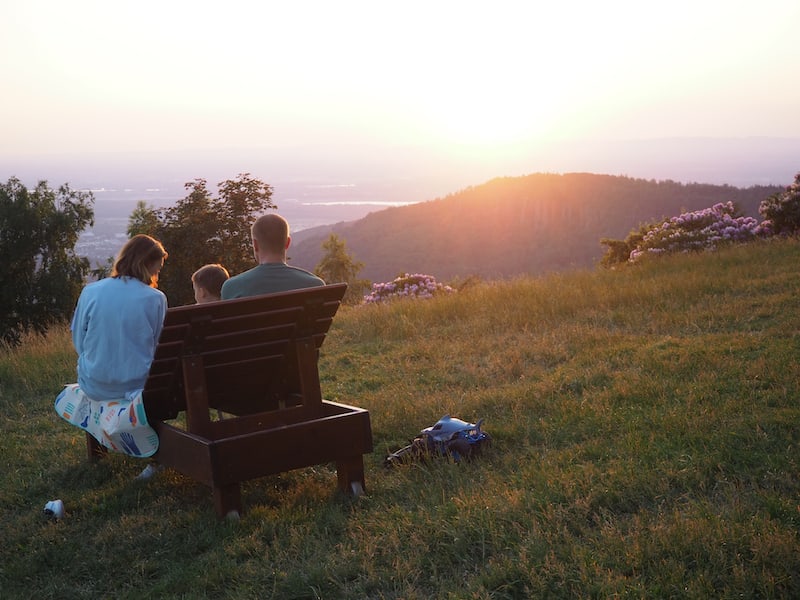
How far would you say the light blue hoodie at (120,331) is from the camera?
16.3ft

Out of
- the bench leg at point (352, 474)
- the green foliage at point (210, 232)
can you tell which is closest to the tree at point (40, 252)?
the green foliage at point (210, 232)

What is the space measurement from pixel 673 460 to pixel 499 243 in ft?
300

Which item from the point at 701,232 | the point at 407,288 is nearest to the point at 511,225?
the point at 407,288

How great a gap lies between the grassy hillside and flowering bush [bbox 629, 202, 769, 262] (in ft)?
26.2

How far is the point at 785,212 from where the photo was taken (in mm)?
16266

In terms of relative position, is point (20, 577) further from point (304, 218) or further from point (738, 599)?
point (304, 218)

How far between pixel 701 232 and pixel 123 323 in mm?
13867

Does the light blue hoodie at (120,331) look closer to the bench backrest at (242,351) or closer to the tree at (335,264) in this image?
the bench backrest at (242,351)

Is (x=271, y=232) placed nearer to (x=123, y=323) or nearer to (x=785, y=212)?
(x=123, y=323)

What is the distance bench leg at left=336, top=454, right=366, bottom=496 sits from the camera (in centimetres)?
494

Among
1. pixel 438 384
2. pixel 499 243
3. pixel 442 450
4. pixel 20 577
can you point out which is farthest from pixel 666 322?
pixel 499 243

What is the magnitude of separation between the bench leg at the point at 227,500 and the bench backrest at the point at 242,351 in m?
0.53

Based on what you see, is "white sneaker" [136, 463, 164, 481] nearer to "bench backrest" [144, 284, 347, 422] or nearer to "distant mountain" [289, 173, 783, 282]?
"bench backrest" [144, 284, 347, 422]

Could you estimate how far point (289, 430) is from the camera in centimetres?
476
